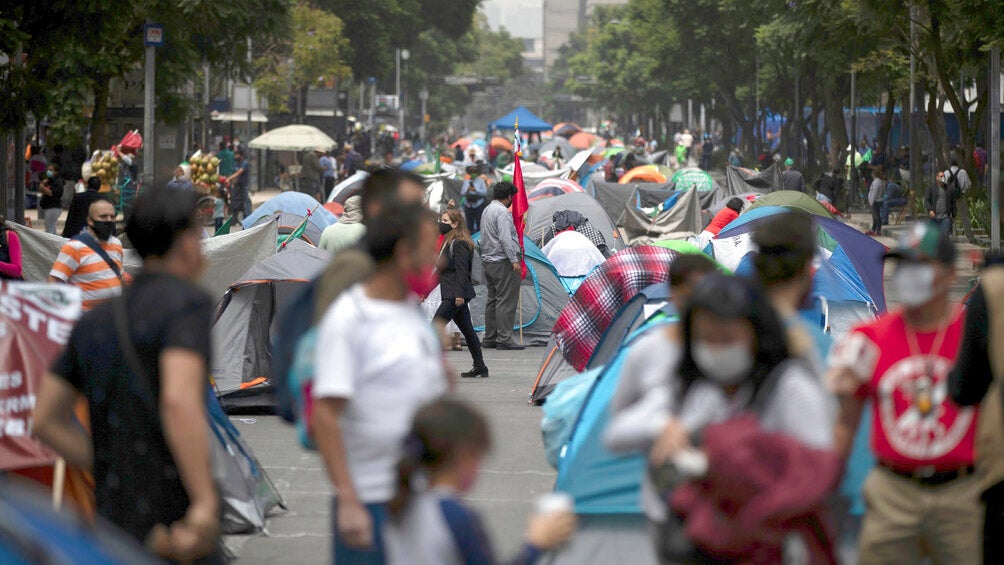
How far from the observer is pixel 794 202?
1861 centimetres

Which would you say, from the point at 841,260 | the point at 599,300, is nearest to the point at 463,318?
the point at 599,300

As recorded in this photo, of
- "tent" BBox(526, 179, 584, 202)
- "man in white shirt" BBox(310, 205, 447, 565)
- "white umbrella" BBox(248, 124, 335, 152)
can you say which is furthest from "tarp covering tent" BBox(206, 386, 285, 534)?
"white umbrella" BBox(248, 124, 335, 152)

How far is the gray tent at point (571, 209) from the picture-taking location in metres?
22.6

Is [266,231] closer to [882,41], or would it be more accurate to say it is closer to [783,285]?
[783,285]

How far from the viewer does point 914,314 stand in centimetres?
482

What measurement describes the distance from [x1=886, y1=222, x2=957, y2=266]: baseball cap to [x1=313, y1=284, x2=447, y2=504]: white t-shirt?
150 cm

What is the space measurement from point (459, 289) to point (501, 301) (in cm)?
245

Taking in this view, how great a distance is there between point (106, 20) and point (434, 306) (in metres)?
4.64

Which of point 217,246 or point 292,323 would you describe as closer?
point 292,323

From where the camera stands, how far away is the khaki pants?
4.76 meters

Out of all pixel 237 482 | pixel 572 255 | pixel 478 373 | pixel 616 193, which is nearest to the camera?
pixel 237 482

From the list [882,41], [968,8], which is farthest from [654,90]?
[968,8]

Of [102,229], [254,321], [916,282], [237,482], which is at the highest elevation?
[916,282]

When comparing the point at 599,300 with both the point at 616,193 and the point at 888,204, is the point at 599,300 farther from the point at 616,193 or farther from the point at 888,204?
the point at 888,204
